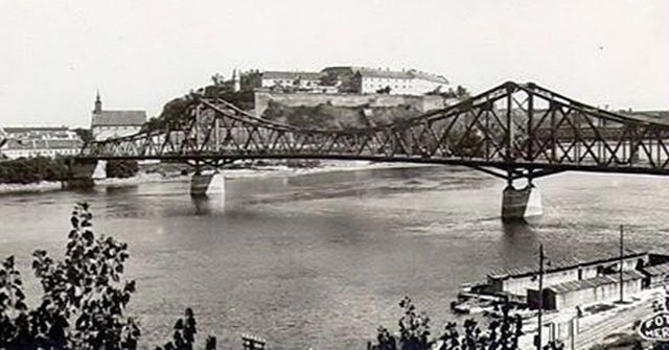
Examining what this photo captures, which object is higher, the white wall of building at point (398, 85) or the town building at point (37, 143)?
the white wall of building at point (398, 85)

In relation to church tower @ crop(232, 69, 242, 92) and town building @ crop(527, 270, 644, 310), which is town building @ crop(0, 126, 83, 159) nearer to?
church tower @ crop(232, 69, 242, 92)

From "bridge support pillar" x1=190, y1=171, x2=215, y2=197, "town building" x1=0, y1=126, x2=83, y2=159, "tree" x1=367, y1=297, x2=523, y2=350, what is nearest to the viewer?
"tree" x1=367, y1=297, x2=523, y2=350

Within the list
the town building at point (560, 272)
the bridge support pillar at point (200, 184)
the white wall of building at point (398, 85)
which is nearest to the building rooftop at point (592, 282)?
the town building at point (560, 272)

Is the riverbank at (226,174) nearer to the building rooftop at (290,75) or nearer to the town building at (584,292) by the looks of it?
the building rooftop at (290,75)

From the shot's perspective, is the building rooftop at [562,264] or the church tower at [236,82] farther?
→ the church tower at [236,82]

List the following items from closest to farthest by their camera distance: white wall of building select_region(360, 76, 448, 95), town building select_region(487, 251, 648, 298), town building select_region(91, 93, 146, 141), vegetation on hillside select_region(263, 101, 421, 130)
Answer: town building select_region(487, 251, 648, 298)
vegetation on hillside select_region(263, 101, 421, 130)
town building select_region(91, 93, 146, 141)
white wall of building select_region(360, 76, 448, 95)

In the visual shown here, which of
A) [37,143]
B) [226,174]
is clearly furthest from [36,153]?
[226,174]

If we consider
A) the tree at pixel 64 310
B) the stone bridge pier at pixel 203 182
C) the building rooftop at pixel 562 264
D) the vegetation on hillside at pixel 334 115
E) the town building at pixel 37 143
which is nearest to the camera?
the tree at pixel 64 310

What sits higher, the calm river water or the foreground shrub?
the foreground shrub

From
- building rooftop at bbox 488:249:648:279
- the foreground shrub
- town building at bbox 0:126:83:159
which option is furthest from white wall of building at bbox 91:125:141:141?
building rooftop at bbox 488:249:648:279
